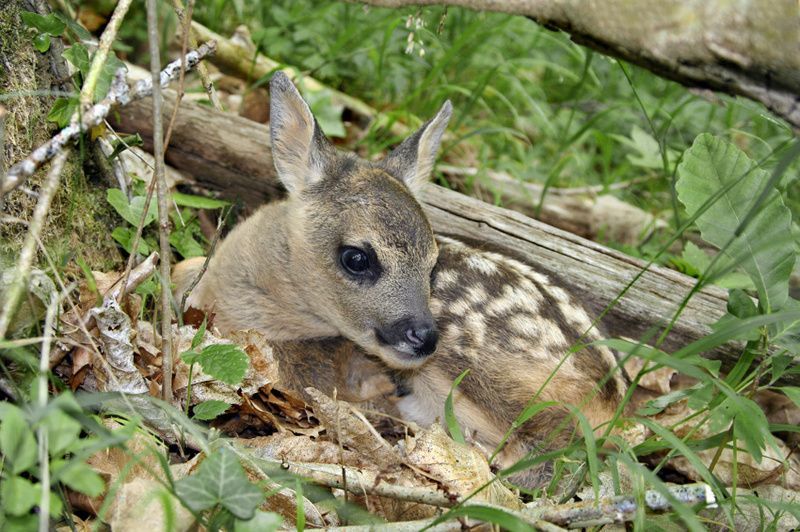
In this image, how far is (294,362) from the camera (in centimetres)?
418

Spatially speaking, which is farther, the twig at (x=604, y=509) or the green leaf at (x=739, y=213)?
the green leaf at (x=739, y=213)

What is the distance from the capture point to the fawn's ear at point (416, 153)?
174 inches

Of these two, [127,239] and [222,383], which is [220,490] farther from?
[127,239]

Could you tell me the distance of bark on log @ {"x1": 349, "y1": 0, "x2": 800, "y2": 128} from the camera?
78.2 inches

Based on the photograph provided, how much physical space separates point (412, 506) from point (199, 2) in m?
4.45

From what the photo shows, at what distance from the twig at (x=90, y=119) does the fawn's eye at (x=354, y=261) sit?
1.11 meters

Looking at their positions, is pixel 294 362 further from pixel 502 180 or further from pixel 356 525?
pixel 502 180

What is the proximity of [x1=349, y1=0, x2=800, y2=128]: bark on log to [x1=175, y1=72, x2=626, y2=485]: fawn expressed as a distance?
1.71 m

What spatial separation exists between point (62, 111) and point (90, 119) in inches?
21.0

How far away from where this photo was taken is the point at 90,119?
290 centimetres

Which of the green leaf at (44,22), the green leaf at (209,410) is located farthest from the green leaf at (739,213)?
the green leaf at (44,22)

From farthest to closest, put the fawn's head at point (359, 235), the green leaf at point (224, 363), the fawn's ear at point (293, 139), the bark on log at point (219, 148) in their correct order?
the bark on log at point (219, 148) → the fawn's ear at point (293, 139) → the fawn's head at point (359, 235) → the green leaf at point (224, 363)

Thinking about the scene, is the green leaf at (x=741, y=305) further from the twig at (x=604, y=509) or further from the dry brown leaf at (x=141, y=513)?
the dry brown leaf at (x=141, y=513)

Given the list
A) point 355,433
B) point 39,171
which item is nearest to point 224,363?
point 355,433
